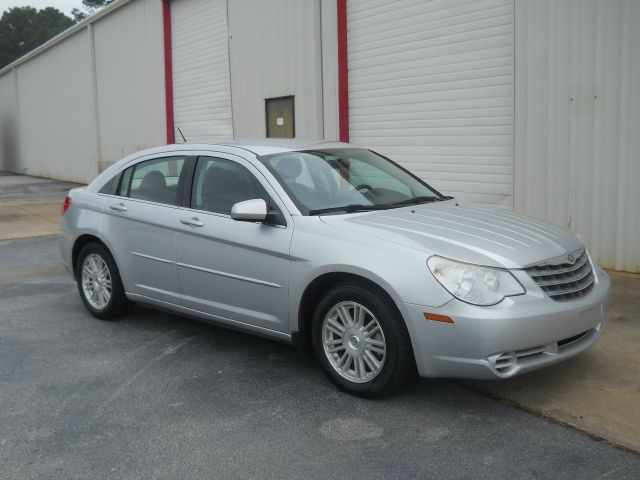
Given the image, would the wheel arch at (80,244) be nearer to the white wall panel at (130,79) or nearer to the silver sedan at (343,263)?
the silver sedan at (343,263)

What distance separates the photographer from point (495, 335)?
416cm

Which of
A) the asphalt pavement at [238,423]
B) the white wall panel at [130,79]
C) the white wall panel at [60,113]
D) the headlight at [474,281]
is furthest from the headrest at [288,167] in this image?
the white wall panel at [60,113]

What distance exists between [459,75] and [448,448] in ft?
23.5

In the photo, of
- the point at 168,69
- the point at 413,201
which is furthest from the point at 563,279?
the point at 168,69

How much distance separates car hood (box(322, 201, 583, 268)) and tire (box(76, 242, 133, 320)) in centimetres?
232

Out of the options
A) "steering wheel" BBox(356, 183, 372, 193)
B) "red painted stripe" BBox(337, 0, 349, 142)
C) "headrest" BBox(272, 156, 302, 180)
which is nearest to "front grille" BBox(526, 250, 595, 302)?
"steering wheel" BBox(356, 183, 372, 193)

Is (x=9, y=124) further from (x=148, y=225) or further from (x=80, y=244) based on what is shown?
(x=148, y=225)

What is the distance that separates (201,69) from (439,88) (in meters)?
7.35

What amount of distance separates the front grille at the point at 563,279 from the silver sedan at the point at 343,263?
0.04 feet

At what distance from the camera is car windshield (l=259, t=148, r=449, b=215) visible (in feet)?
17.3

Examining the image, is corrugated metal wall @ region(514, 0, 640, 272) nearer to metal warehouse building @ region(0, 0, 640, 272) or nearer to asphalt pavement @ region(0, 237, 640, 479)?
metal warehouse building @ region(0, 0, 640, 272)

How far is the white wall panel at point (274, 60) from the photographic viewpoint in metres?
12.9

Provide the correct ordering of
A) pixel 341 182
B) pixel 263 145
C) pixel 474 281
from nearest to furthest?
pixel 474 281 < pixel 341 182 < pixel 263 145

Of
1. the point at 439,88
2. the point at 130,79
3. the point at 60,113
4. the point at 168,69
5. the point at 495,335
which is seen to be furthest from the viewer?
the point at 60,113
